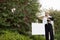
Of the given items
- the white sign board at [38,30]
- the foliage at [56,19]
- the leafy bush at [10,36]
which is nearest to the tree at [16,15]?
the leafy bush at [10,36]

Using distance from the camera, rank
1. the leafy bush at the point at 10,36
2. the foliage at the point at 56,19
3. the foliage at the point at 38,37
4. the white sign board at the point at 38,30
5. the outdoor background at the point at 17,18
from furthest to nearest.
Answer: the foliage at the point at 56,19
the foliage at the point at 38,37
the outdoor background at the point at 17,18
the white sign board at the point at 38,30
the leafy bush at the point at 10,36

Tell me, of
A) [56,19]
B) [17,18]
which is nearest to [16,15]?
[17,18]

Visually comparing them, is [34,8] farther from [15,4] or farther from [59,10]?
[59,10]

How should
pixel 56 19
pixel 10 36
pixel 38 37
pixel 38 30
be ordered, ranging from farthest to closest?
pixel 56 19
pixel 38 37
pixel 38 30
pixel 10 36

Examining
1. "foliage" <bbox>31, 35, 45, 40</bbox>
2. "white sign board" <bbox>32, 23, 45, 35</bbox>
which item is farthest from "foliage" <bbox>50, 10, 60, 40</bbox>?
"white sign board" <bbox>32, 23, 45, 35</bbox>

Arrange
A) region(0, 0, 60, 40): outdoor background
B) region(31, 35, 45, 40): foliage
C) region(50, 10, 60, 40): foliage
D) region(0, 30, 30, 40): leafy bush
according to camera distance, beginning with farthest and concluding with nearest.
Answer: region(50, 10, 60, 40): foliage
region(31, 35, 45, 40): foliage
region(0, 0, 60, 40): outdoor background
region(0, 30, 30, 40): leafy bush

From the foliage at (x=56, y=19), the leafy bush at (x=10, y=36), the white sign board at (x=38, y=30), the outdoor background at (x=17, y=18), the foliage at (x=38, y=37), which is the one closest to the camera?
the leafy bush at (x=10, y=36)

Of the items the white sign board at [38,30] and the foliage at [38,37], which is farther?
the foliage at [38,37]

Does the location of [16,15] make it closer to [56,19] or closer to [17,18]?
[17,18]

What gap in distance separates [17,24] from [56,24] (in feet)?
9.15

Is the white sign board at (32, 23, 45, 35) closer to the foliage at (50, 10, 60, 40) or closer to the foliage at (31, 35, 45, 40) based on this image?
the foliage at (31, 35, 45, 40)

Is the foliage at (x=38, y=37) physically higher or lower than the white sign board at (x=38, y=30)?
lower

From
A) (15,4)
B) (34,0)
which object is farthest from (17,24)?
(34,0)

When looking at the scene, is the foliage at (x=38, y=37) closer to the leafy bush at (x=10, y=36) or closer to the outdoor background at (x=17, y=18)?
the outdoor background at (x=17, y=18)
